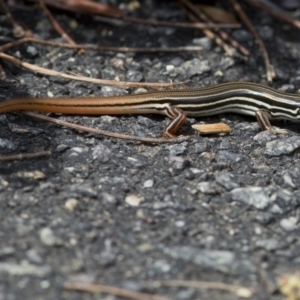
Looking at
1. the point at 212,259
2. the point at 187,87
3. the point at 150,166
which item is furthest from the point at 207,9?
the point at 212,259

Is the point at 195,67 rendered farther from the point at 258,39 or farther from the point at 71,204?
the point at 71,204

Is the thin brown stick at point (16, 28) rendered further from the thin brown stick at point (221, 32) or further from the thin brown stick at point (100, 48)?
the thin brown stick at point (221, 32)

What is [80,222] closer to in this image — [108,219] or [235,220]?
[108,219]

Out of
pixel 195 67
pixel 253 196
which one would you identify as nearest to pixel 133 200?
pixel 253 196

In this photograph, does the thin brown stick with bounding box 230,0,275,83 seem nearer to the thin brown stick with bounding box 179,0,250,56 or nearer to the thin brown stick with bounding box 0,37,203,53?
the thin brown stick with bounding box 179,0,250,56

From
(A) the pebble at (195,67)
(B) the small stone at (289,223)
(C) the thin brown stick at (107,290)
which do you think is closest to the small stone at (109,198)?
(C) the thin brown stick at (107,290)
